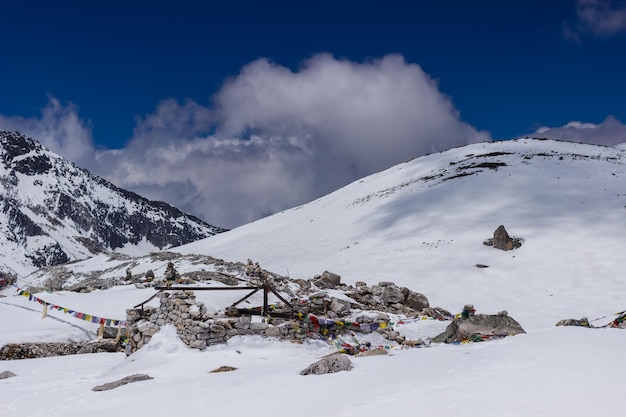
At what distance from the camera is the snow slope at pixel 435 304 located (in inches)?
383

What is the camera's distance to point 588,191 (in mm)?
47812

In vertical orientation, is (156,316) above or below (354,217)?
below

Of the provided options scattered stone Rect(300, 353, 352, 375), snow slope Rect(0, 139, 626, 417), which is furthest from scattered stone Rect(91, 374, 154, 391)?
scattered stone Rect(300, 353, 352, 375)

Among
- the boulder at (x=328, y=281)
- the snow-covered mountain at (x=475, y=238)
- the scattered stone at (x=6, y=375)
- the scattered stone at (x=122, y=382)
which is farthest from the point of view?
the boulder at (x=328, y=281)

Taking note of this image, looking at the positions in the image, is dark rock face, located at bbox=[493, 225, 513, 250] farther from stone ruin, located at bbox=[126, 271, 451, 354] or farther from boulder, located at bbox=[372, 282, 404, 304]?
stone ruin, located at bbox=[126, 271, 451, 354]

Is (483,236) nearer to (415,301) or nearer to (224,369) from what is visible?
(415,301)

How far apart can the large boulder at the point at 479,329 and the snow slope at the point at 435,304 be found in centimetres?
153

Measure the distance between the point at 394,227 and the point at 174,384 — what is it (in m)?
37.6

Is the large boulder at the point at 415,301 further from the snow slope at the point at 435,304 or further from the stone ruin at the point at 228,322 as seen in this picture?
the stone ruin at the point at 228,322

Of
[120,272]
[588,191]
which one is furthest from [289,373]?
[120,272]

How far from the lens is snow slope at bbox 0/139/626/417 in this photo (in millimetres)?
9727

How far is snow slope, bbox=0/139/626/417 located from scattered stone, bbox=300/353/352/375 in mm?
309

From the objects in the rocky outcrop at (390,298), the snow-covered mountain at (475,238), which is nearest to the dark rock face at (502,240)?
the snow-covered mountain at (475,238)

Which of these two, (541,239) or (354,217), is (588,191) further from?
(354,217)
